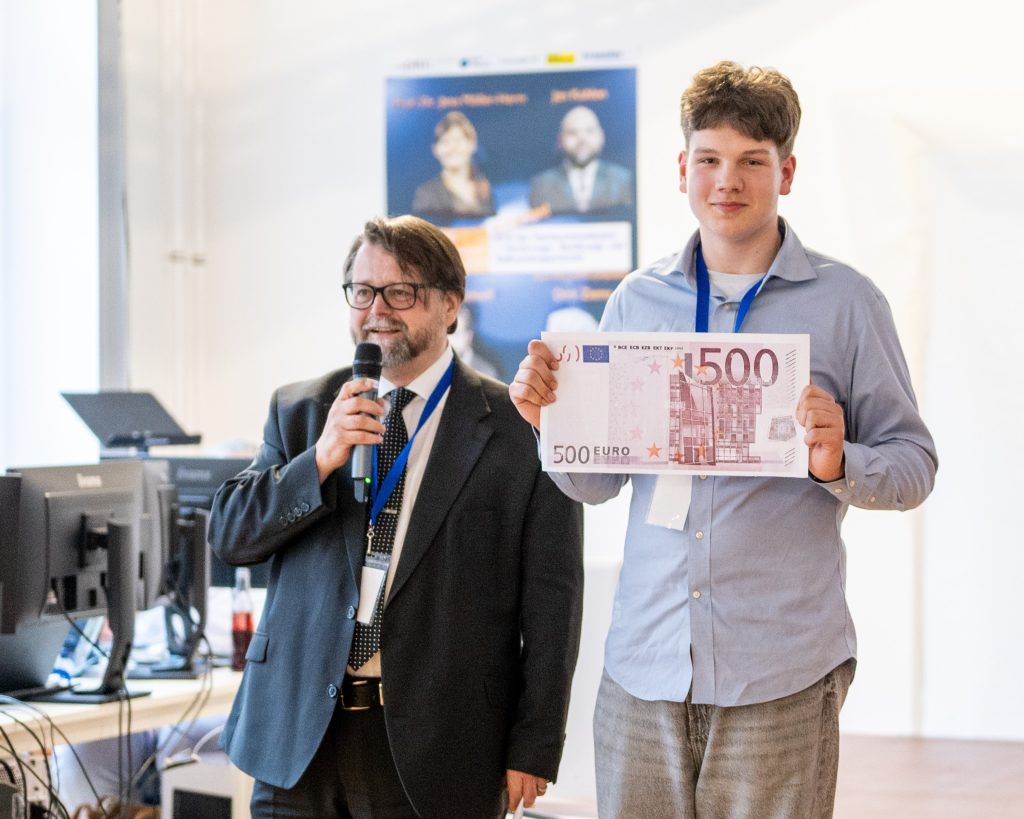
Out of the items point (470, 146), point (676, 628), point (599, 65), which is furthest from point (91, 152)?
point (676, 628)

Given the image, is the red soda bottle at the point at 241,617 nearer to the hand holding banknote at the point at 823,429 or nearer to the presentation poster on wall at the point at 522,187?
the hand holding banknote at the point at 823,429

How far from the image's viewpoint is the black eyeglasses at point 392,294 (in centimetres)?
251

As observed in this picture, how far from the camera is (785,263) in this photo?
2.01 m

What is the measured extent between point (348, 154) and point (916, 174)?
2.93m

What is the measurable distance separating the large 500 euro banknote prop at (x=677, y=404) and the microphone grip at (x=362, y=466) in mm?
409

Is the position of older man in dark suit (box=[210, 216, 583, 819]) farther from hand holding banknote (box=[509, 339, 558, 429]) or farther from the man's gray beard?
hand holding banknote (box=[509, 339, 558, 429])

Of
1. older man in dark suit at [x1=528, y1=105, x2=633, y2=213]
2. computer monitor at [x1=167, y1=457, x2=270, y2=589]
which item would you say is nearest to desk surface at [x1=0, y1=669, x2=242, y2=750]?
computer monitor at [x1=167, y1=457, x2=270, y2=589]

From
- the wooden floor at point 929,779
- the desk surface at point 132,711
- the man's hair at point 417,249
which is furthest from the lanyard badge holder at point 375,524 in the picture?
the wooden floor at point 929,779

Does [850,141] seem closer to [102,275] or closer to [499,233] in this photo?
[499,233]

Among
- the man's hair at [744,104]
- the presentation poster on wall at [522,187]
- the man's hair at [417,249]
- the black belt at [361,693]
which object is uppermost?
the presentation poster on wall at [522,187]

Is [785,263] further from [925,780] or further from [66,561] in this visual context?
[925,780]

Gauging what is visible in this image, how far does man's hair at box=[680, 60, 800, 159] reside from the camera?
1.97m

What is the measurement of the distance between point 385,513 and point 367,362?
11.8 inches

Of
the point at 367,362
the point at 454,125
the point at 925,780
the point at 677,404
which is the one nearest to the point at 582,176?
the point at 454,125
